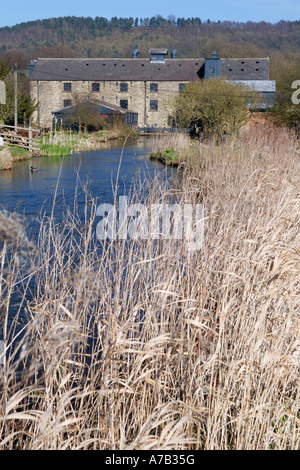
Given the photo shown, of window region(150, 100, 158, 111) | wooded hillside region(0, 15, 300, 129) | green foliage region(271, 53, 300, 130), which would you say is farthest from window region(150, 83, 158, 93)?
wooded hillside region(0, 15, 300, 129)

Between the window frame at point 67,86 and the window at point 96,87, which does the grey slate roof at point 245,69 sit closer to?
the window at point 96,87

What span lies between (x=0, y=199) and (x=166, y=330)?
9.27m

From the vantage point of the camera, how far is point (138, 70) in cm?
4519

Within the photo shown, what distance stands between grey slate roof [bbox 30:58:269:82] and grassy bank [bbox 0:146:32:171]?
2522 centimetres

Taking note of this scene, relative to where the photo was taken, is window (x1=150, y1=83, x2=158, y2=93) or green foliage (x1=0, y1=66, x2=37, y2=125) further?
window (x1=150, y1=83, x2=158, y2=93)

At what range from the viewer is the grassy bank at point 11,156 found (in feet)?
57.5

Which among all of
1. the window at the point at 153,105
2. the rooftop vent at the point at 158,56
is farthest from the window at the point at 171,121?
the rooftop vent at the point at 158,56

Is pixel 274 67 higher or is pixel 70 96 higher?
pixel 274 67

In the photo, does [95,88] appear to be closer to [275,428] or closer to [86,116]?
[86,116]

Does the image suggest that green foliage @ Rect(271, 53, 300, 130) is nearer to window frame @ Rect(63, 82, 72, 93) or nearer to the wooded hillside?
window frame @ Rect(63, 82, 72, 93)

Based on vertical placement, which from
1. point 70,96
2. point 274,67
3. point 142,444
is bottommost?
point 142,444

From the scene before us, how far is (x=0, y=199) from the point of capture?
12133 mm

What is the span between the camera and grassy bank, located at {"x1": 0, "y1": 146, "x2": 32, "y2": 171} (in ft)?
57.5

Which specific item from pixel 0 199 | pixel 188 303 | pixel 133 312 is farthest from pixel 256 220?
pixel 0 199
